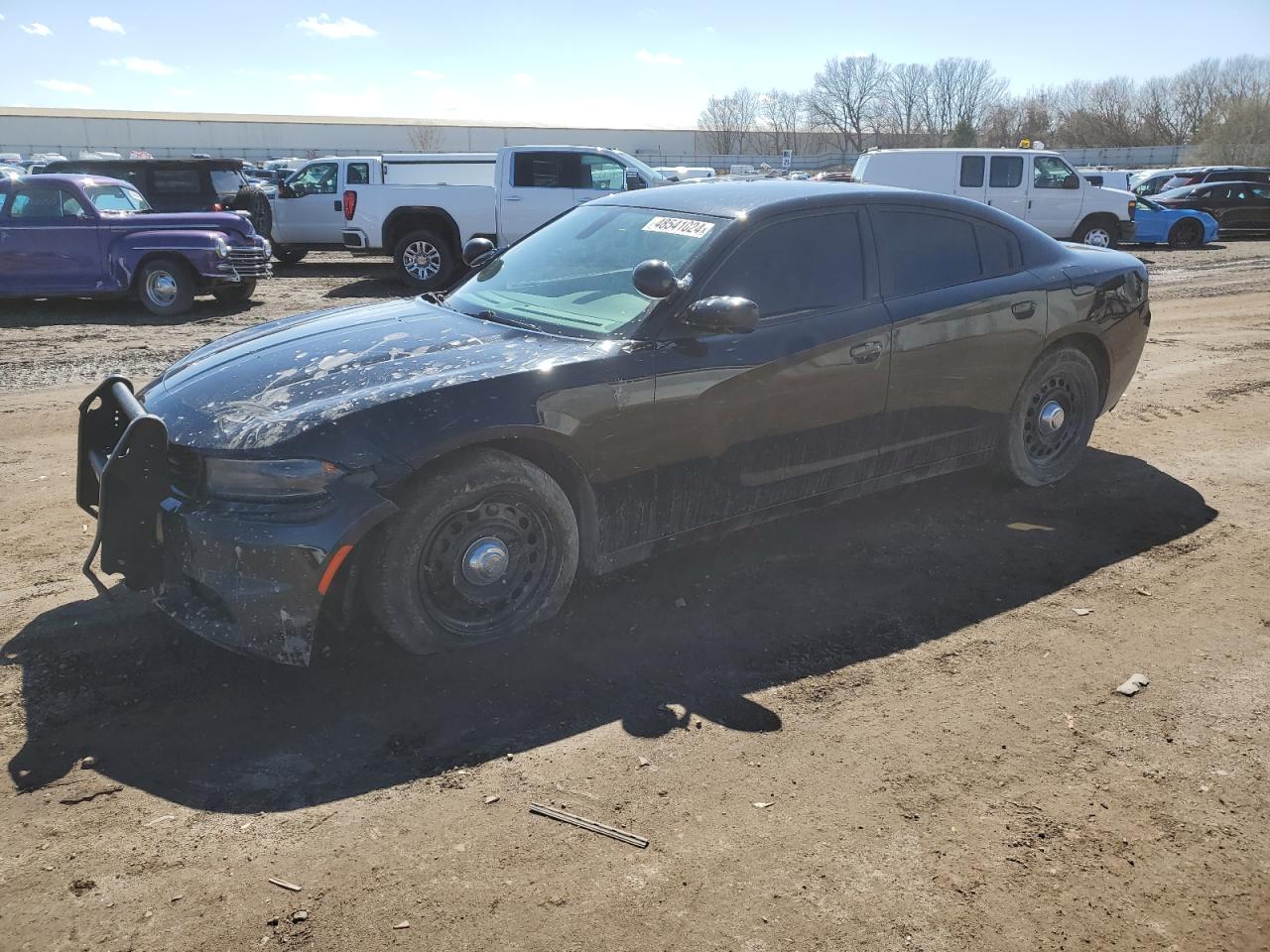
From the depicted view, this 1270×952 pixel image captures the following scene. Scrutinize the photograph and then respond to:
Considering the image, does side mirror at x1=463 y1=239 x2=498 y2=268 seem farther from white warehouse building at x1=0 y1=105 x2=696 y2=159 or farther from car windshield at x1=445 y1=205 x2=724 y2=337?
white warehouse building at x1=0 y1=105 x2=696 y2=159

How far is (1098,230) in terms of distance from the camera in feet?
61.9

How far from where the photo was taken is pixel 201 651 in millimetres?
3832

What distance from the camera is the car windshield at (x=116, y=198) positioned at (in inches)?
495

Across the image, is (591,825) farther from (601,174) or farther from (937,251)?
(601,174)

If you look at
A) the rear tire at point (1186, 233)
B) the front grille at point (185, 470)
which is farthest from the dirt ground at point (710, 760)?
the rear tire at point (1186, 233)

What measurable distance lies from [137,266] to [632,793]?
11.8 meters

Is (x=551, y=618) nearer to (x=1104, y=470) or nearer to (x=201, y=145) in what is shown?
(x=1104, y=470)

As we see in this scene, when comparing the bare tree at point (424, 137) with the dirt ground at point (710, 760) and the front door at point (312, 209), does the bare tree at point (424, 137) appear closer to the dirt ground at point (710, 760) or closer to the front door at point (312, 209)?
the front door at point (312, 209)

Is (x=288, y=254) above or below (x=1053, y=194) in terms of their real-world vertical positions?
below

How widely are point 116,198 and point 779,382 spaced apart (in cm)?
1162

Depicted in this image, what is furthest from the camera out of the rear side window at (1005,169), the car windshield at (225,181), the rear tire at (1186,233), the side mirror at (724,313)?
the rear tire at (1186,233)

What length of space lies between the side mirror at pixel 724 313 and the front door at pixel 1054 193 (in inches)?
640

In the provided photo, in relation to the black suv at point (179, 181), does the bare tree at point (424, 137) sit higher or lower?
higher

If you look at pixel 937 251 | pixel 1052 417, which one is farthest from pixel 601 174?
pixel 937 251
